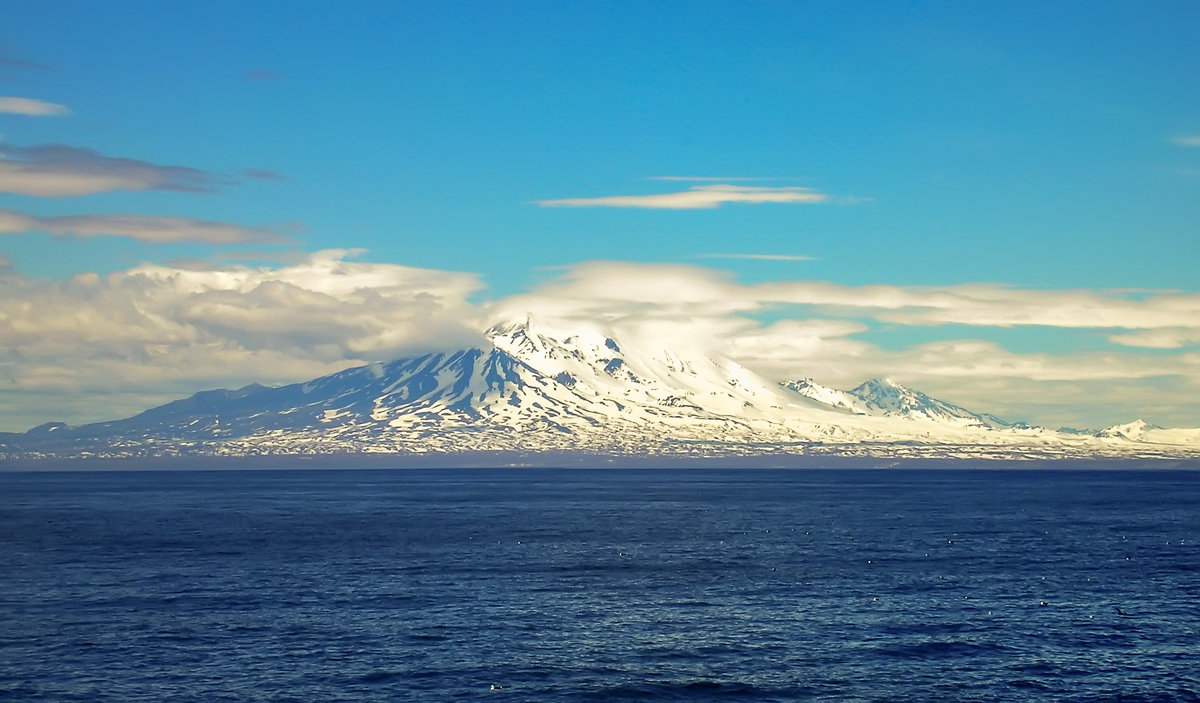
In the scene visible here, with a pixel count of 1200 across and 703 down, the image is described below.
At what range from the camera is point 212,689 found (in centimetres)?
7094

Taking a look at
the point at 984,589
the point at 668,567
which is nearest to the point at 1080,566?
the point at 984,589

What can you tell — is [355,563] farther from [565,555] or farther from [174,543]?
[174,543]

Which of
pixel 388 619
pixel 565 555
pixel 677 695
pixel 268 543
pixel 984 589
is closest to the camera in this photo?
pixel 677 695

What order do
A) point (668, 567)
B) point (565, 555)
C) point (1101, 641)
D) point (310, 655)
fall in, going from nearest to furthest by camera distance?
point (310, 655)
point (1101, 641)
point (668, 567)
point (565, 555)

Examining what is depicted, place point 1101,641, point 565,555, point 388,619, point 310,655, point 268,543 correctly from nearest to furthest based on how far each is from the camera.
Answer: point 310,655 → point 1101,641 → point 388,619 → point 565,555 → point 268,543

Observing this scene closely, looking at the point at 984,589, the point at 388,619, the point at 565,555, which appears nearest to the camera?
the point at 388,619

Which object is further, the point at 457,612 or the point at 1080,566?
the point at 1080,566

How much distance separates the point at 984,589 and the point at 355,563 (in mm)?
66141

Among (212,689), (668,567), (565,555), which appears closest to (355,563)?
(565,555)

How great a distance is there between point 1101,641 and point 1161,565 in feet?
172

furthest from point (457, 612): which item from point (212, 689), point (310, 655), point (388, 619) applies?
point (212, 689)

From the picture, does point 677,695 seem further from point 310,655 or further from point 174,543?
point 174,543

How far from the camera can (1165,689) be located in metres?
71.5

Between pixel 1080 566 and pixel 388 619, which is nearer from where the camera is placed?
pixel 388 619
